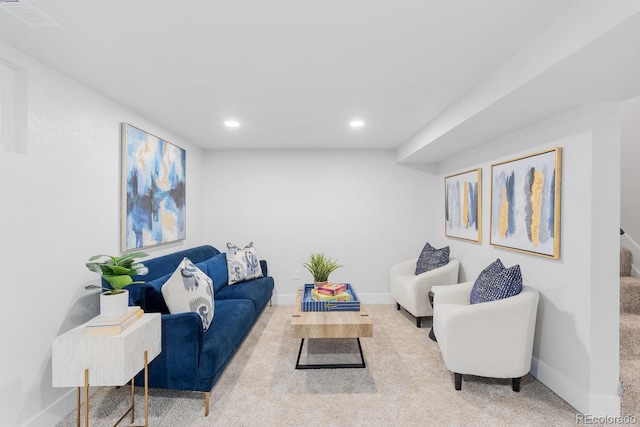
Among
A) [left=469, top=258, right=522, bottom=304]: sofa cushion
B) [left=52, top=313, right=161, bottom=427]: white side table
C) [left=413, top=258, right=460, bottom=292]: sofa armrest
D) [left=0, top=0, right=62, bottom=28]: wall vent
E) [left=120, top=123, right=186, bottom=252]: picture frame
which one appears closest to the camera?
[left=0, top=0, right=62, bottom=28]: wall vent

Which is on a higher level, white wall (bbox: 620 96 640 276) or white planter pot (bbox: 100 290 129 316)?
white wall (bbox: 620 96 640 276)

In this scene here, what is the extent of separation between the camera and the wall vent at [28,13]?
144 centimetres

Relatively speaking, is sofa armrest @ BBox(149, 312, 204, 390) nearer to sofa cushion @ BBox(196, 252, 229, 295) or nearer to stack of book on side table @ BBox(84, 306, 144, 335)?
stack of book on side table @ BBox(84, 306, 144, 335)

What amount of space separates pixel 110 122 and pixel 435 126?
298 centimetres

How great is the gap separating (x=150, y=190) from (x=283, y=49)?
220 centimetres

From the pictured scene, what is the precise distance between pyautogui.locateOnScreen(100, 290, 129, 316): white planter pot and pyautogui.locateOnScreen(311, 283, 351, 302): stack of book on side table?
66.6 inches

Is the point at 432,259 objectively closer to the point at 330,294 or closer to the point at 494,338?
the point at 330,294

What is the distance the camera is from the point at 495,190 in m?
3.21

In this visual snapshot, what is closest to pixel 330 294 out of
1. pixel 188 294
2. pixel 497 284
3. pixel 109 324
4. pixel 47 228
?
pixel 188 294

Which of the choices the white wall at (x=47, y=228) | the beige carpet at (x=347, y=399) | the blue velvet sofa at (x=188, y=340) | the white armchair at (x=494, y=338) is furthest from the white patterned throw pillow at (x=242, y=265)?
the white armchair at (x=494, y=338)

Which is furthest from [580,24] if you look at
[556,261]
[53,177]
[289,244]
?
[289,244]

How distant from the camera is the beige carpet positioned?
2115 millimetres

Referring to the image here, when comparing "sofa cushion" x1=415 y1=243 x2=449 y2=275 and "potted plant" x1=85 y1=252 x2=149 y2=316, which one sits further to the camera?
"sofa cushion" x1=415 y1=243 x2=449 y2=275

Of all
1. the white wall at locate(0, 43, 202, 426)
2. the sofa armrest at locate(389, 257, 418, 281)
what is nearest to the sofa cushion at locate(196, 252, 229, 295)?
the white wall at locate(0, 43, 202, 426)
